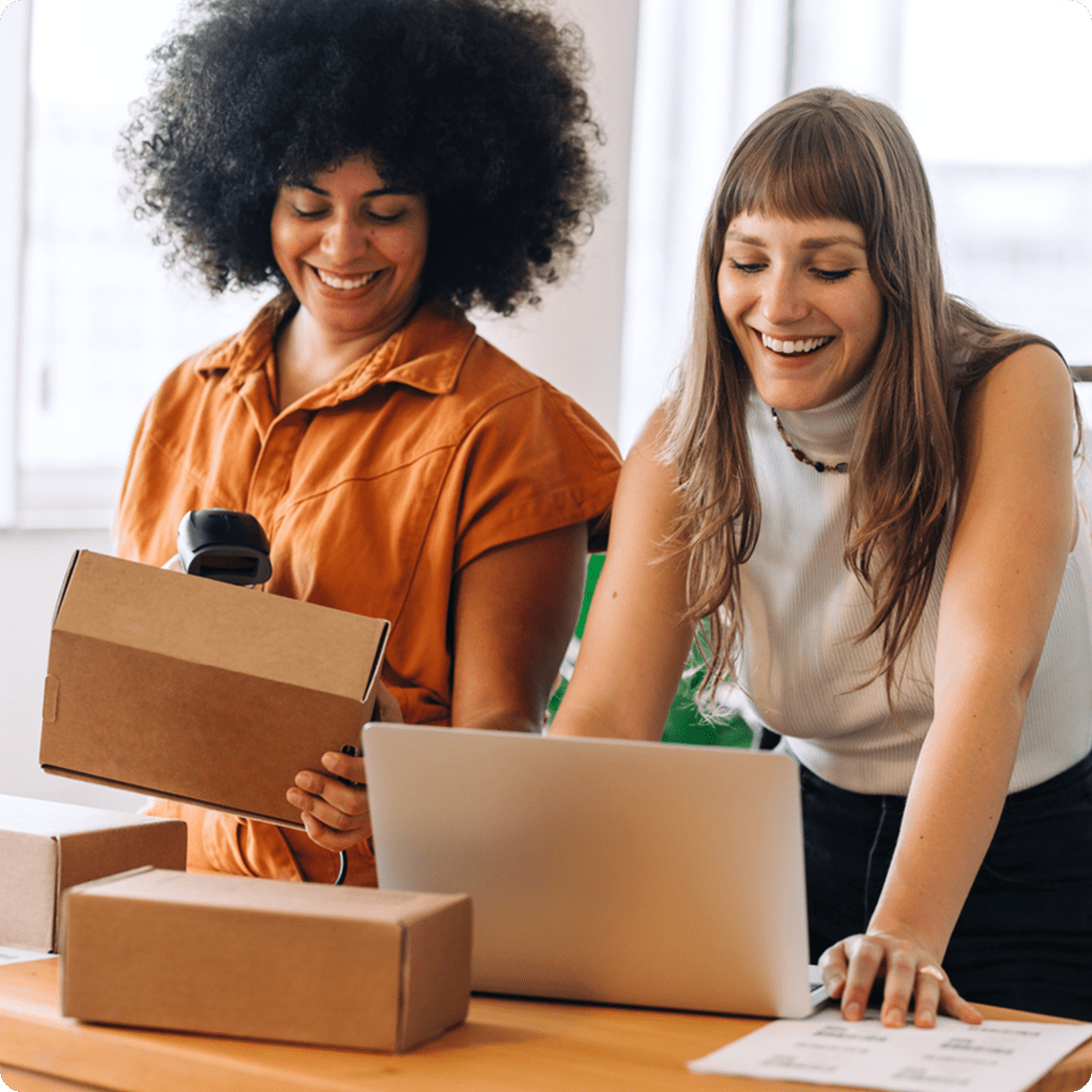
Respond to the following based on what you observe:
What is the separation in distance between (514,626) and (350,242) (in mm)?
459

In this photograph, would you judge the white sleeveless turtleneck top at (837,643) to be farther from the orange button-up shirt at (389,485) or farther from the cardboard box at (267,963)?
the cardboard box at (267,963)

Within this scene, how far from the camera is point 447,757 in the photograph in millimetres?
937

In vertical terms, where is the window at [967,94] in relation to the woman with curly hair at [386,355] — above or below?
above

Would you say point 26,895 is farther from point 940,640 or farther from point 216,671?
point 940,640

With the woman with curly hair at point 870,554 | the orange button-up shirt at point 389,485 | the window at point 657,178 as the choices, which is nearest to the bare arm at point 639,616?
the woman with curly hair at point 870,554

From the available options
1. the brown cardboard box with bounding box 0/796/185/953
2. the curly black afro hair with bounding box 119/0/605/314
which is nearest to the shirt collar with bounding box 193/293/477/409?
the curly black afro hair with bounding box 119/0/605/314

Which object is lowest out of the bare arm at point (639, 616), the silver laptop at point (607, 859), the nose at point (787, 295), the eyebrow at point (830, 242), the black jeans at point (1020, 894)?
the black jeans at point (1020, 894)

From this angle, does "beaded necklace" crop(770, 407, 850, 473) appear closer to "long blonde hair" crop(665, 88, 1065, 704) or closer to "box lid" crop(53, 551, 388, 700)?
"long blonde hair" crop(665, 88, 1065, 704)

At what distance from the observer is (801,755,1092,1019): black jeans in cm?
128

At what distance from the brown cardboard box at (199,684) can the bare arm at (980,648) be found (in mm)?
435

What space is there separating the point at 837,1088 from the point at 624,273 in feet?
9.39

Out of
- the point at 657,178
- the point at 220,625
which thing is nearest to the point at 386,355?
the point at 220,625

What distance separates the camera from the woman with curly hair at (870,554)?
119 cm

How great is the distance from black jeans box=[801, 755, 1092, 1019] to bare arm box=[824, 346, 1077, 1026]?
19 cm
